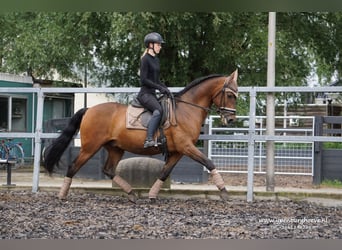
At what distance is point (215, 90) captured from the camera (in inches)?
307

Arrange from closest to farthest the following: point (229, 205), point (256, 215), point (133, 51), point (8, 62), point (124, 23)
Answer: point (256, 215) < point (229, 205) < point (124, 23) < point (133, 51) < point (8, 62)

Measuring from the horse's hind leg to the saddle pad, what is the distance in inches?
24.6

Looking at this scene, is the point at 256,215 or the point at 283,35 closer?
the point at 256,215

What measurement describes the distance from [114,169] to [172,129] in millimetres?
1064

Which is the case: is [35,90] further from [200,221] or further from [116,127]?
[200,221]

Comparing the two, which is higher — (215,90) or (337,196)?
(215,90)

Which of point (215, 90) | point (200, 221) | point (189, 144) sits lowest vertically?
point (200, 221)

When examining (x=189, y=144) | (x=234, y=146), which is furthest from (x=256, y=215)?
(x=234, y=146)

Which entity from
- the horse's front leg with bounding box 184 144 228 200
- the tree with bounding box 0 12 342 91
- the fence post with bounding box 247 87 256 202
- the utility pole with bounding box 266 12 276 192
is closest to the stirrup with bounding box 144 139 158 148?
the horse's front leg with bounding box 184 144 228 200

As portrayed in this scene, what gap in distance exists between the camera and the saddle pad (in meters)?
7.69

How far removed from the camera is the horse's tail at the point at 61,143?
8.25 metres

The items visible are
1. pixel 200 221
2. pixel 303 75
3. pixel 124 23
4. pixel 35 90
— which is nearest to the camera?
pixel 200 221

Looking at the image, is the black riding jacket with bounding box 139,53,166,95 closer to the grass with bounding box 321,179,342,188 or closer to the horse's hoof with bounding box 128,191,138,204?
the horse's hoof with bounding box 128,191,138,204

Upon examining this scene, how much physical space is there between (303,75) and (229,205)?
23.4ft
